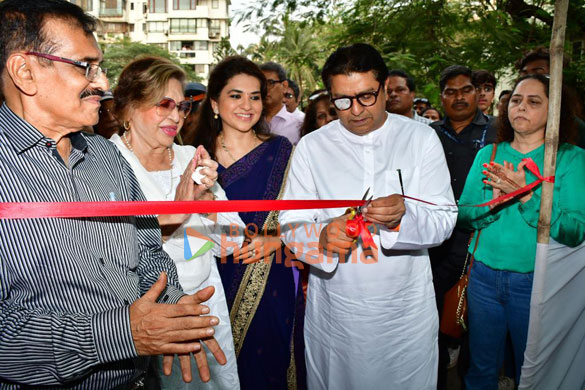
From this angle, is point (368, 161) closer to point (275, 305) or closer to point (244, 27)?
point (275, 305)

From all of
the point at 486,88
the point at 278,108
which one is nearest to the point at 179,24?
the point at 278,108

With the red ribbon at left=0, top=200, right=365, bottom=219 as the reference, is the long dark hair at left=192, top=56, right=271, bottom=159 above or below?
above

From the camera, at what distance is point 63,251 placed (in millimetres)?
1440

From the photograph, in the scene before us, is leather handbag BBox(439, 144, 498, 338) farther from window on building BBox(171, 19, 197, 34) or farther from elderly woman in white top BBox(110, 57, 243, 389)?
window on building BBox(171, 19, 197, 34)

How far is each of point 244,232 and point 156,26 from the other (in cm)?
5722

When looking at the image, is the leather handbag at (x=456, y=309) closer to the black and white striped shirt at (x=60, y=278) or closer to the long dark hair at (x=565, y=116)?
the long dark hair at (x=565, y=116)

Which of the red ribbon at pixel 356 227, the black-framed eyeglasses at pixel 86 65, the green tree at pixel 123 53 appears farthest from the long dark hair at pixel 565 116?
the green tree at pixel 123 53

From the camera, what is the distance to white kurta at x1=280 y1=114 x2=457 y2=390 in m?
2.41

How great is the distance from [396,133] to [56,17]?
1.89 metres

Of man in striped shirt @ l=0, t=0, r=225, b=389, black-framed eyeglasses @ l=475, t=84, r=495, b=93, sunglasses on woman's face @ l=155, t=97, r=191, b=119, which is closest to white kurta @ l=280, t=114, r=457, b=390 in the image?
sunglasses on woman's face @ l=155, t=97, r=191, b=119

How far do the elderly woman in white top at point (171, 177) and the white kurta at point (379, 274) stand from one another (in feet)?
1.74

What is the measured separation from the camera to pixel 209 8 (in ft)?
171

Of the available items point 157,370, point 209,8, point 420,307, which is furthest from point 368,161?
point 209,8

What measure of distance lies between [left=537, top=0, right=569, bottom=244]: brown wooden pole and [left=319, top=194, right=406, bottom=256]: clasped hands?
83 cm
